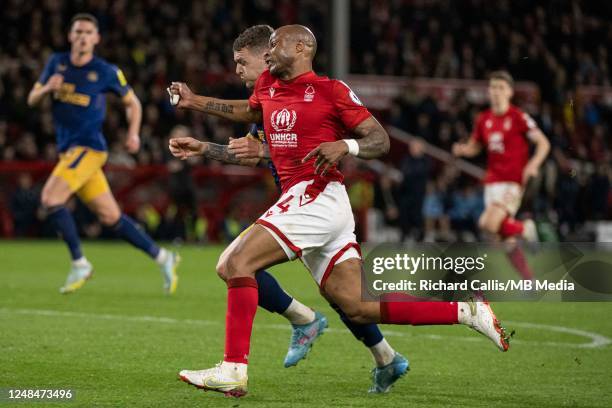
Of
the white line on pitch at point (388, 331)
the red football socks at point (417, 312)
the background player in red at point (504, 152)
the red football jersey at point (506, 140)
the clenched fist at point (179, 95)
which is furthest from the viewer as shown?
the red football jersey at point (506, 140)

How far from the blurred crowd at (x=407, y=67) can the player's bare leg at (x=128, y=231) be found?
6.92 meters

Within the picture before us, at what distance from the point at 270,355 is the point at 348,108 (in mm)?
2219

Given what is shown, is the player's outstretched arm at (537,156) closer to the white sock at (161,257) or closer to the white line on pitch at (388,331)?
the white line on pitch at (388,331)

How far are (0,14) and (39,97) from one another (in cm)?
1357

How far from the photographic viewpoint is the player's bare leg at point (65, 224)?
11.3m

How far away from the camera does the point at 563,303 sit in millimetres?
11828

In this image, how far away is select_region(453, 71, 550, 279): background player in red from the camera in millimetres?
12945

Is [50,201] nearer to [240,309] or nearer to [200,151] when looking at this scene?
[200,151]

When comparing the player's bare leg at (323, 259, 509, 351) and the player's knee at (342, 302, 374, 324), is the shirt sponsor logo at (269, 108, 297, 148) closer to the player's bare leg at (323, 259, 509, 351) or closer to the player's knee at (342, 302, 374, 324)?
the player's bare leg at (323, 259, 509, 351)

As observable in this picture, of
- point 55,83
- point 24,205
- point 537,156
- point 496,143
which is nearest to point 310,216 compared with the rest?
point 55,83

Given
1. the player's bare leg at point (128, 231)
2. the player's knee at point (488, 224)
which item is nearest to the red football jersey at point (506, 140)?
the player's knee at point (488, 224)

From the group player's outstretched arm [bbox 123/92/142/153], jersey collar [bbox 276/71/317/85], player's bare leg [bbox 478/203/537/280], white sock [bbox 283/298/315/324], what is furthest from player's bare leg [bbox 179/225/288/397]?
player's bare leg [bbox 478/203/537/280]

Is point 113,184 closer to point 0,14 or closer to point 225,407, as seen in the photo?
point 0,14

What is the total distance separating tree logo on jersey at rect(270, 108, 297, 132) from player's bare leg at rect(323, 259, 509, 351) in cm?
78
